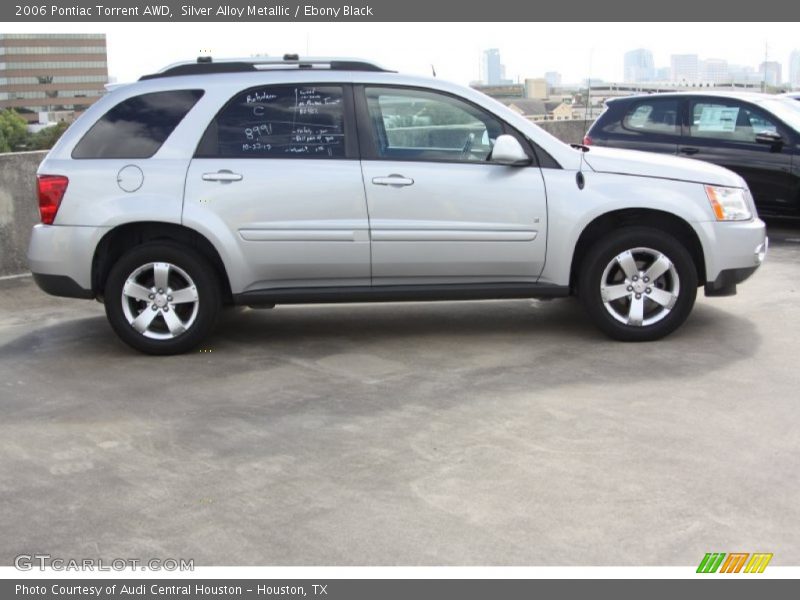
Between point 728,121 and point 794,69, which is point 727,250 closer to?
point 728,121

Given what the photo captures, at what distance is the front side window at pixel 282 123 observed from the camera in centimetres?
675

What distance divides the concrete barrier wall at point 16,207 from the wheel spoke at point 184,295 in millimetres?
3539

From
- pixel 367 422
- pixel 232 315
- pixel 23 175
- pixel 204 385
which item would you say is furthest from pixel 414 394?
A: pixel 23 175

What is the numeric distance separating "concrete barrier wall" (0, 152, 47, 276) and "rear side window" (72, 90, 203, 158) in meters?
3.05

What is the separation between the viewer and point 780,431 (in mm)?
5066

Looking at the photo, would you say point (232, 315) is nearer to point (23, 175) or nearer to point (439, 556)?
point (23, 175)

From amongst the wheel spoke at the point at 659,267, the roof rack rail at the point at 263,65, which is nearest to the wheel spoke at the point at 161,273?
the roof rack rail at the point at 263,65

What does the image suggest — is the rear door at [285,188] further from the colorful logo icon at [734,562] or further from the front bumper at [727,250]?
the colorful logo icon at [734,562]

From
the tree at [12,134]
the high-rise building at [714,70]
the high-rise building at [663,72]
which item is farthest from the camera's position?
the high-rise building at [714,70]

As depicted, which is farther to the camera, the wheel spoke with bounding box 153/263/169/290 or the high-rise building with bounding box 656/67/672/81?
the high-rise building with bounding box 656/67/672/81

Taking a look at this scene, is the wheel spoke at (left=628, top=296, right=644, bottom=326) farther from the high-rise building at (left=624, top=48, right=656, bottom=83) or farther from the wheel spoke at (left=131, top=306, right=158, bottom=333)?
the high-rise building at (left=624, top=48, right=656, bottom=83)

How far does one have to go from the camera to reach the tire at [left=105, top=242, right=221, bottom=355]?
Result: 21.9ft

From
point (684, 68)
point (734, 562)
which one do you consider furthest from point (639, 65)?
point (734, 562)

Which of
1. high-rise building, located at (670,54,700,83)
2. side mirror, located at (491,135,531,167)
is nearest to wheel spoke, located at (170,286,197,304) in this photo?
side mirror, located at (491,135,531,167)
